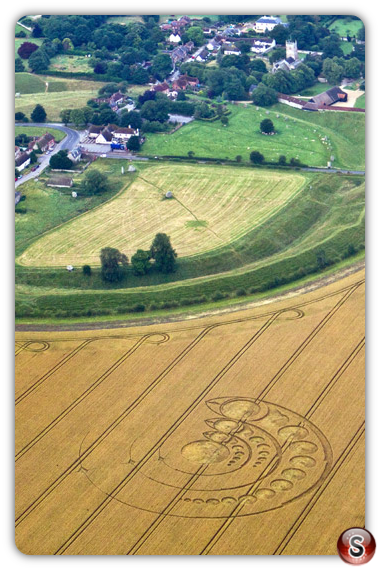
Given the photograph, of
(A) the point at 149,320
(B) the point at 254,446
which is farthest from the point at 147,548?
(A) the point at 149,320

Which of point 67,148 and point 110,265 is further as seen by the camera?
point 67,148

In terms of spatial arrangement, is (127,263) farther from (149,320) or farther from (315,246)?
(315,246)

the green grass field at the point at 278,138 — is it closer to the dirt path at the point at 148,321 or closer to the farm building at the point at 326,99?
the farm building at the point at 326,99

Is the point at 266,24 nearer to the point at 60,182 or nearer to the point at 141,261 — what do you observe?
the point at 60,182

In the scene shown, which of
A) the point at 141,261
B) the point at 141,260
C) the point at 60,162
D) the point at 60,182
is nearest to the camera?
the point at 141,261

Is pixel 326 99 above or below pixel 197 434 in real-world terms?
above

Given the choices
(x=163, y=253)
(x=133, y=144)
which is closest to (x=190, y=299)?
(x=163, y=253)


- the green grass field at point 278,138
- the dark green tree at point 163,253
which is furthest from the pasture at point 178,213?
the green grass field at point 278,138

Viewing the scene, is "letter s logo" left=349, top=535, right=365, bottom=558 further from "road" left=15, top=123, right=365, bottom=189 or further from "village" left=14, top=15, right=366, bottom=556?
"road" left=15, top=123, right=365, bottom=189
